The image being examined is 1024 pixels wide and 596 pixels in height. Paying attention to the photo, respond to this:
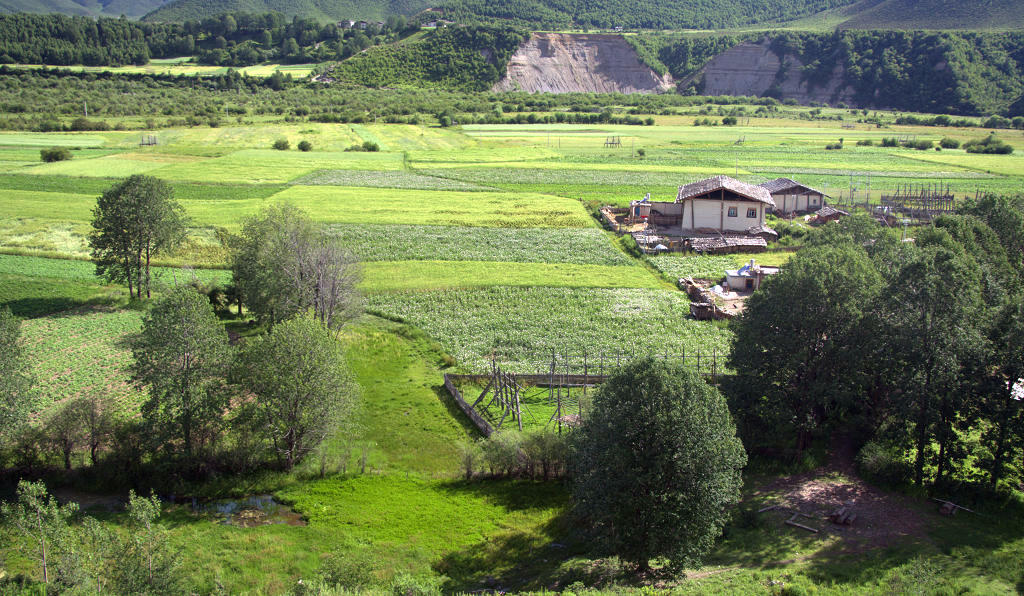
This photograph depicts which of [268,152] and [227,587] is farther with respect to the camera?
[268,152]

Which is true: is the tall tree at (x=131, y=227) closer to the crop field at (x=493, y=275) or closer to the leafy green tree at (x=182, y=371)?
the crop field at (x=493, y=275)

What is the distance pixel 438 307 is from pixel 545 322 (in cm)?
710

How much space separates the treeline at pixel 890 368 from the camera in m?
22.9

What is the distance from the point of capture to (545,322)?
40.0m

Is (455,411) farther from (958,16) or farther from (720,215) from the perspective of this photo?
(958,16)

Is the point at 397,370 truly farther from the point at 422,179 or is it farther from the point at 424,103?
the point at 424,103

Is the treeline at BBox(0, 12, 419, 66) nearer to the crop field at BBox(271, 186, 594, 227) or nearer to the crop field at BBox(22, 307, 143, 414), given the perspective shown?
the crop field at BBox(271, 186, 594, 227)

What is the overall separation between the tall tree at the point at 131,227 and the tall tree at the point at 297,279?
820cm

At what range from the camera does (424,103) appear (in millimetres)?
145375

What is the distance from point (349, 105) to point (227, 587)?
132 m

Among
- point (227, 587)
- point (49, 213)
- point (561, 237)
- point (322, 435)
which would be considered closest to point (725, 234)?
point (561, 237)

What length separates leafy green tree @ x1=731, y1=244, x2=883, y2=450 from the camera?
25422 mm

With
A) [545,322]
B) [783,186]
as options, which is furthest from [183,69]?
[545,322]

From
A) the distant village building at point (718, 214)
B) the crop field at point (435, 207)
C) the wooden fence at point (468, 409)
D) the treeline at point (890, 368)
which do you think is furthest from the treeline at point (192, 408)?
the distant village building at point (718, 214)
